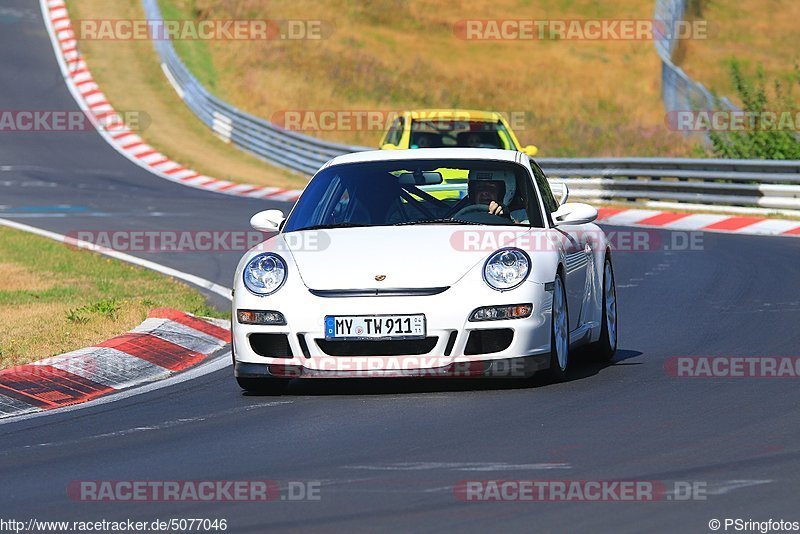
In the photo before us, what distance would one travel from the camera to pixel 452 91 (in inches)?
1853

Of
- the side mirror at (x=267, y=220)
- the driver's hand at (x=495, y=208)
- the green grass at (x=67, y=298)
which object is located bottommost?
the green grass at (x=67, y=298)

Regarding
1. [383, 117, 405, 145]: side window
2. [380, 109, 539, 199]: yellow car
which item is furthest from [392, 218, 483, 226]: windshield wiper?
[383, 117, 405, 145]: side window

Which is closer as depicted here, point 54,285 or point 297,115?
point 54,285

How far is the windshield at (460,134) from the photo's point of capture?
824 inches

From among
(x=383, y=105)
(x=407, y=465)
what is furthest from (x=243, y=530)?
(x=383, y=105)

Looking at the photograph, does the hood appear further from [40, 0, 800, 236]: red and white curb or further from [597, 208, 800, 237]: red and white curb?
[40, 0, 800, 236]: red and white curb

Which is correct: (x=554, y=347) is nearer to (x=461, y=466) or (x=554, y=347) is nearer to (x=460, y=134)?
(x=461, y=466)

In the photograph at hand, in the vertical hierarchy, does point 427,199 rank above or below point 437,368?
above

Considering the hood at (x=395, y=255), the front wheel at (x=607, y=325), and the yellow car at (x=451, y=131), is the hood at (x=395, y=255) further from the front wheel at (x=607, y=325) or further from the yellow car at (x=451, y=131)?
the yellow car at (x=451, y=131)

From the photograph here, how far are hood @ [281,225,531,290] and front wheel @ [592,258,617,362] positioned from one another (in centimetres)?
123

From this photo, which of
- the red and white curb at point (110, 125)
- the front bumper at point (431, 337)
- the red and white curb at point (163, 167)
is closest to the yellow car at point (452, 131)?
the red and white curb at point (163, 167)

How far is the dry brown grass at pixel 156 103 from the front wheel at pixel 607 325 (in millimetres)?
21444

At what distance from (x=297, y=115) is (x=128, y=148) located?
7343 mm

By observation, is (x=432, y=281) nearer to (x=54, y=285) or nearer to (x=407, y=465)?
(x=407, y=465)
